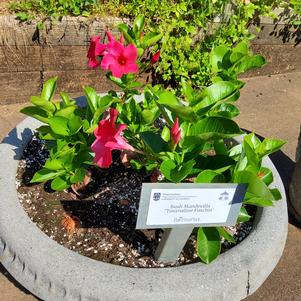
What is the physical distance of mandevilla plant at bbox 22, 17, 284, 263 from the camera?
4.17ft

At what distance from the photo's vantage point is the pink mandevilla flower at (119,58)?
1.43m

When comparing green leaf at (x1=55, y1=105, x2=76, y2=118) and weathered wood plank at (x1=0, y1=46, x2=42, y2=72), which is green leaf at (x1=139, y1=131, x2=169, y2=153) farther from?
weathered wood plank at (x1=0, y1=46, x2=42, y2=72)

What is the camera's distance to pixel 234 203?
1301 millimetres

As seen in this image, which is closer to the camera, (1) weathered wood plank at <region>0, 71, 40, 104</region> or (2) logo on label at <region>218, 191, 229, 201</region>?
(2) logo on label at <region>218, 191, 229, 201</region>

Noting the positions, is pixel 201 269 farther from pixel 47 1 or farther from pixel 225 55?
pixel 47 1

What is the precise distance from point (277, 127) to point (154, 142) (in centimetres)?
199

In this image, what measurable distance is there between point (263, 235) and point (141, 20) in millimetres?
977

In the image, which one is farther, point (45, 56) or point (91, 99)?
point (45, 56)

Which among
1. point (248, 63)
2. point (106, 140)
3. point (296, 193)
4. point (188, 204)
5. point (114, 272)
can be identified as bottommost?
point (296, 193)

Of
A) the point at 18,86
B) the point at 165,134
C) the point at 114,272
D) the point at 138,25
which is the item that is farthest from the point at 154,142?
the point at 18,86

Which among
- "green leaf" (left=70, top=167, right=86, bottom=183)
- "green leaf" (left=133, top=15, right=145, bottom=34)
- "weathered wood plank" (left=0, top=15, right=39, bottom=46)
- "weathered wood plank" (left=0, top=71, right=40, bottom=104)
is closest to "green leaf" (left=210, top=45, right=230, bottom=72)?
"green leaf" (left=133, top=15, right=145, bottom=34)

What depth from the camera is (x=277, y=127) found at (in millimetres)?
3174

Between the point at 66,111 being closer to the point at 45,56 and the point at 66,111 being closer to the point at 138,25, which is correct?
the point at 138,25

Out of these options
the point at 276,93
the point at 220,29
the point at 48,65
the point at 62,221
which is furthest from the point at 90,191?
the point at 276,93
